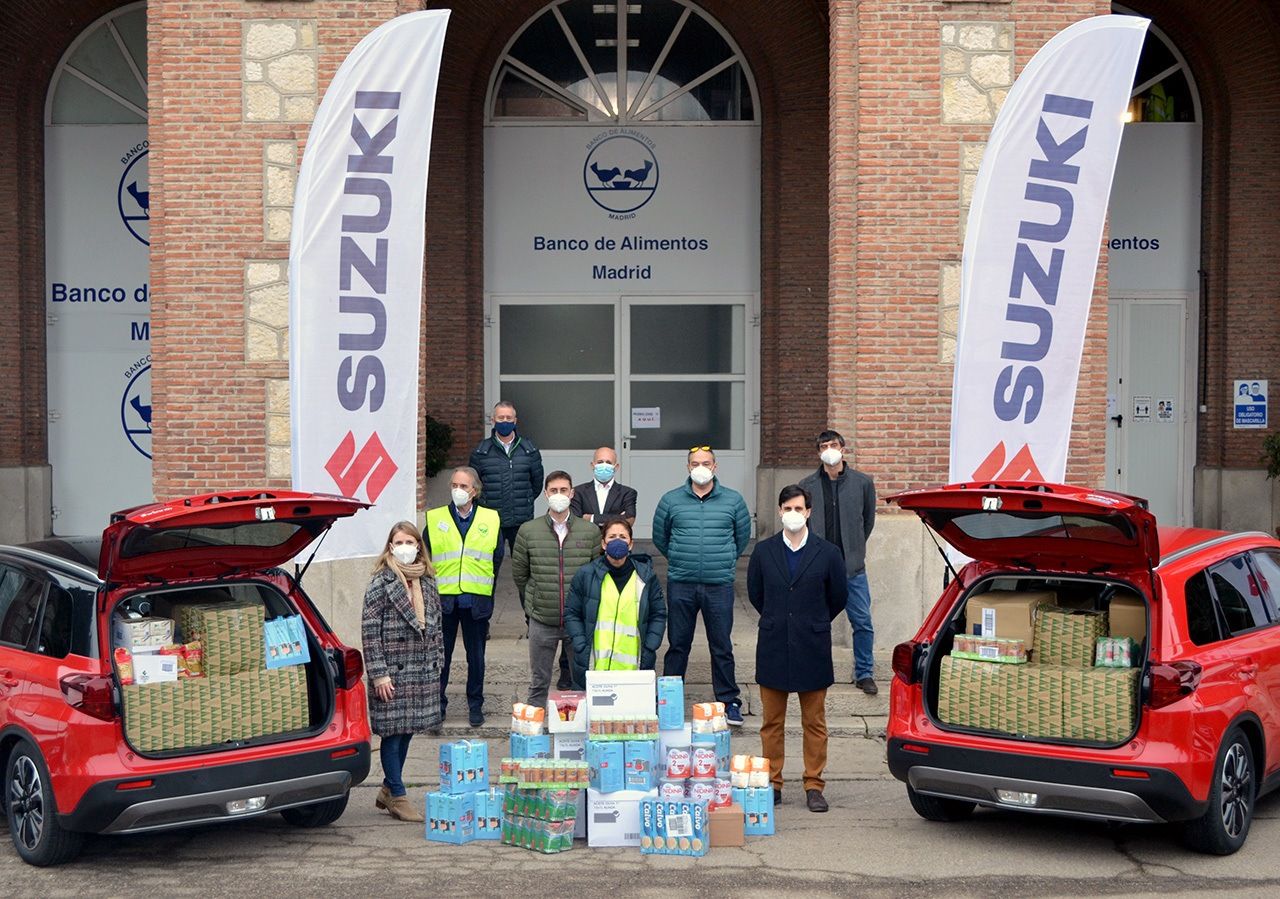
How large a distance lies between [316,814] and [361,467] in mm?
2979

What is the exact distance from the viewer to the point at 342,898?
717cm

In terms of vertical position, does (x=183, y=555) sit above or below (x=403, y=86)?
below

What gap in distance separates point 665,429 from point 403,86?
8.21 meters

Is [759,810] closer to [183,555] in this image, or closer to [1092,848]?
[1092,848]

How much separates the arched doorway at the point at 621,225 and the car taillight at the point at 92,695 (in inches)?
439

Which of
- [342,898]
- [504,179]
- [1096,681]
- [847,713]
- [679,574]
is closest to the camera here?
[342,898]

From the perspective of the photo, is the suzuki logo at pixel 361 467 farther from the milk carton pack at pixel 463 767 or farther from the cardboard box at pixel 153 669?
the cardboard box at pixel 153 669

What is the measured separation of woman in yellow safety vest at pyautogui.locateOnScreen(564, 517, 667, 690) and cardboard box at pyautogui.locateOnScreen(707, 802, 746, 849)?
163cm

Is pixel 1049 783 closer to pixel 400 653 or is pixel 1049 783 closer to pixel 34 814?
pixel 400 653

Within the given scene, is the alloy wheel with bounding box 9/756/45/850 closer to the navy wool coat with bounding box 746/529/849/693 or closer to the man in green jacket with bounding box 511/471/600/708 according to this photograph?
the man in green jacket with bounding box 511/471/600/708

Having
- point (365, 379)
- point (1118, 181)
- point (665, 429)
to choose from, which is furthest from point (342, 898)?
point (1118, 181)

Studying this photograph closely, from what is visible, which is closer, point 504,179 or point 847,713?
point 847,713

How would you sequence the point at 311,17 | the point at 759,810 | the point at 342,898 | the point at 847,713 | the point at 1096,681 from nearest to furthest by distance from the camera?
1. the point at 342,898
2. the point at 1096,681
3. the point at 759,810
4. the point at 847,713
5. the point at 311,17

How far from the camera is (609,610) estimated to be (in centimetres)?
959
